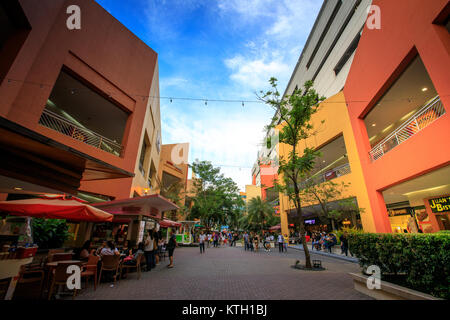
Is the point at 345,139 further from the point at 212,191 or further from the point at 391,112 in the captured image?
the point at 212,191

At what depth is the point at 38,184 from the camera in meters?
4.19

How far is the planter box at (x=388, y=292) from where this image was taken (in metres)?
3.74

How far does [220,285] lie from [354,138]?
550 inches

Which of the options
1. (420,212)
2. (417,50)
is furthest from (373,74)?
(420,212)

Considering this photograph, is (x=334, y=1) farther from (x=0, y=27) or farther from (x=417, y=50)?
(x=0, y=27)

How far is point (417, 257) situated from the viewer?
13.3 ft

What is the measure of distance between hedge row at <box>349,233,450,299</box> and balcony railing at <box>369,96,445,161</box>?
583 cm

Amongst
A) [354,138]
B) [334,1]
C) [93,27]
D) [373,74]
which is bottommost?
[354,138]

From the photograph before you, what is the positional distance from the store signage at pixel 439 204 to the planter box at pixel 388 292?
10.5 meters

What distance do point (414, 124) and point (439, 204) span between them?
21.0 ft
